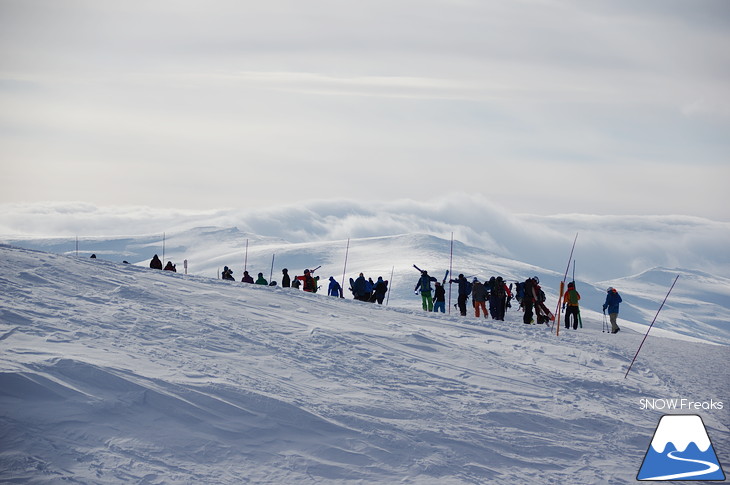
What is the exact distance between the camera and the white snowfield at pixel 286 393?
10.4 metres

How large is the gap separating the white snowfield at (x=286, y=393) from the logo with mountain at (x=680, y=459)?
0.31m

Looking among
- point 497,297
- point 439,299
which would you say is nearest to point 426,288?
point 439,299

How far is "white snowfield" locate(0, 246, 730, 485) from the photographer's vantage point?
1042 centimetres

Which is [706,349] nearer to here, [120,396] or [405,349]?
[405,349]

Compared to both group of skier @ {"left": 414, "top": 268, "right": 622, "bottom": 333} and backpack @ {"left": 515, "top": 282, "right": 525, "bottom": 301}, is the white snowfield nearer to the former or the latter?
group of skier @ {"left": 414, "top": 268, "right": 622, "bottom": 333}

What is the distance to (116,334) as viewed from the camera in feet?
47.4

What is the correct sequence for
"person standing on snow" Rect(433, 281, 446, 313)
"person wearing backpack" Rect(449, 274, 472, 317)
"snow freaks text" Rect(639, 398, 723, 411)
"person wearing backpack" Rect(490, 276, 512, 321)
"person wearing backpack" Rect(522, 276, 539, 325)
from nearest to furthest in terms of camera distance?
"snow freaks text" Rect(639, 398, 723, 411) → "person wearing backpack" Rect(522, 276, 539, 325) → "person wearing backpack" Rect(490, 276, 512, 321) → "person wearing backpack" Rect(449, 274, 472, 317) → "person standing on snow" Rect(433, 281, 446, 313)

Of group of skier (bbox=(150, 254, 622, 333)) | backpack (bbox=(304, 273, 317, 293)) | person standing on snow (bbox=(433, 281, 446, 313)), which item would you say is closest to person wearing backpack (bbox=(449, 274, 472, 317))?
group of skier (bbox=(150, 254, 622, 333))

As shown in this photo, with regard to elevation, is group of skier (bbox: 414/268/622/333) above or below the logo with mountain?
above

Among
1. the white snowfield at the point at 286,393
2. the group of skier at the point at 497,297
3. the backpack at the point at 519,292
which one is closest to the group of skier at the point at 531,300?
the group of skier at the point at 497,297

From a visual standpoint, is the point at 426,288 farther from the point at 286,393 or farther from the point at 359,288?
the point at 286,393

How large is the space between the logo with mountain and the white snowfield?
313 mm

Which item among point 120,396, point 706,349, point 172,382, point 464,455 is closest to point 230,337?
point 172,382

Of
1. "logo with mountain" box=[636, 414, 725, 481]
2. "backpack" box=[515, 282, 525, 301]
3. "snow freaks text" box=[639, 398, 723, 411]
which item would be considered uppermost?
"backpack" box=[515, 282, 525, 301]
